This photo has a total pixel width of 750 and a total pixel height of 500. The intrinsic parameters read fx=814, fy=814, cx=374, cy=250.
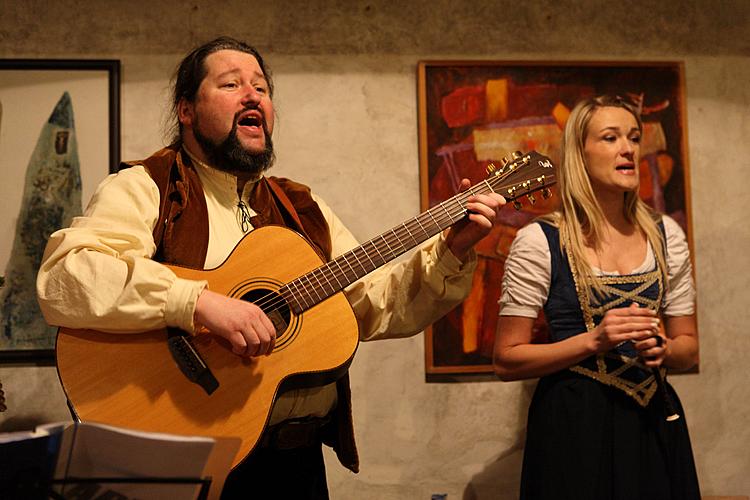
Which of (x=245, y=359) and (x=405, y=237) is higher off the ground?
(x=405, y=237)

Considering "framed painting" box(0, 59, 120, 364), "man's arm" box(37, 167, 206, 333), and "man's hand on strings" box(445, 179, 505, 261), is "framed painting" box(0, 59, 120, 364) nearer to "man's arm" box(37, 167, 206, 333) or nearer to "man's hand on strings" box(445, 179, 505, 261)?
"man's arm" box(37, 167, 206, 333)

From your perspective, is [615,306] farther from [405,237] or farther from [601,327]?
[405,237]

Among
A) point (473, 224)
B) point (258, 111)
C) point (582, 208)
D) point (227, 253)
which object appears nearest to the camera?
point (473, 224)

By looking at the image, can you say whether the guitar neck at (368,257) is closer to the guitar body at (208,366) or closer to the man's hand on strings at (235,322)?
the guitar body at (208,366)

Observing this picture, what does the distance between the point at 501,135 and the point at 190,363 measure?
1889mm

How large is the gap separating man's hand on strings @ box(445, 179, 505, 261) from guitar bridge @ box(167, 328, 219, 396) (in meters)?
0.73

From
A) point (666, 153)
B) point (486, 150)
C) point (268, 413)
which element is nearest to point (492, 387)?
point (486, 150)

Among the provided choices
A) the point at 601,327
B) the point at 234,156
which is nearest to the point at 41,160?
the point at 234,156

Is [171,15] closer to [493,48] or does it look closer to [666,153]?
[493,48]

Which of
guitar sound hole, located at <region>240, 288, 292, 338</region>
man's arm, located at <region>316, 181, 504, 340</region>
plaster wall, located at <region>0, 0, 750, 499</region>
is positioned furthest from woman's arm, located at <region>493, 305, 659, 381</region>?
guitar sound hole, located at <region>240, 288, 292, 338</region>

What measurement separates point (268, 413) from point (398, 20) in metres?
2.04

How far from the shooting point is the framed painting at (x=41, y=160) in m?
3.21

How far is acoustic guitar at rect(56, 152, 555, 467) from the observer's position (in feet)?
6.55

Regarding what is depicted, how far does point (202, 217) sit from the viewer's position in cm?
226
